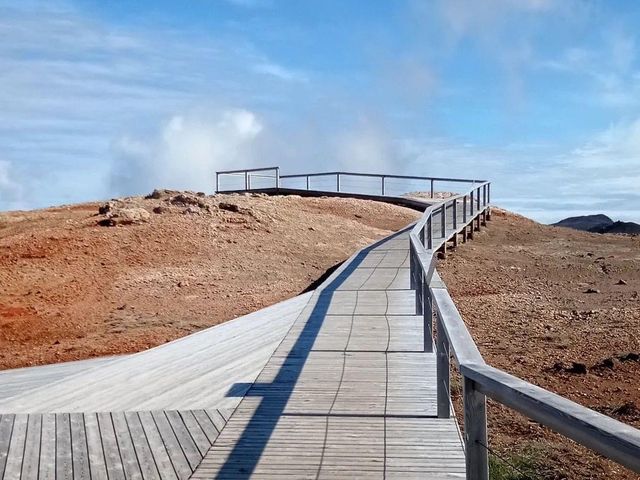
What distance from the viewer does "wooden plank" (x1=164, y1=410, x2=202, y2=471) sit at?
5.79m

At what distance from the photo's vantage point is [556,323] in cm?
1448

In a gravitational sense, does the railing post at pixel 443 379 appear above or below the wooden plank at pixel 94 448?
above

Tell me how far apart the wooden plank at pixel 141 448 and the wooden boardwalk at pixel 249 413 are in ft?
0.05

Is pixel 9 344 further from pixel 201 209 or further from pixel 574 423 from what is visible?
pixel 574 423

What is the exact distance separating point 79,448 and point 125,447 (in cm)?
36

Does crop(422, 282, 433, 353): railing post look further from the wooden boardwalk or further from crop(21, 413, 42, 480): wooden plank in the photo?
crop(21, 413, 42, 480): wooden plank

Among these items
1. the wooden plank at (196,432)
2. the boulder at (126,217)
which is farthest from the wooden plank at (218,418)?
the boulder at (126,217)

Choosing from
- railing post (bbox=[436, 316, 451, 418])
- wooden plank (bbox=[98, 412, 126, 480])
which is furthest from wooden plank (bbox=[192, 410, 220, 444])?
railing post (bbox=[436, 316, 451, 418])

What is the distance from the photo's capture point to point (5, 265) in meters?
19.9

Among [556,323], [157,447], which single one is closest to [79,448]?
[157,447]

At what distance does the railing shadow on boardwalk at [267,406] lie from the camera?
557cm

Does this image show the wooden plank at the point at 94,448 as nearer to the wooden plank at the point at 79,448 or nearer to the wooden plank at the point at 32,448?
the wooden plank at the point at 79,448

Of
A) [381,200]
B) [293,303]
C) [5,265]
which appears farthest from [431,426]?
[381,200]

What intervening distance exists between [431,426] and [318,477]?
1335mm
